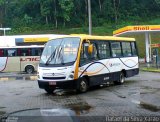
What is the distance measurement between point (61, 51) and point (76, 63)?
91 centimetres

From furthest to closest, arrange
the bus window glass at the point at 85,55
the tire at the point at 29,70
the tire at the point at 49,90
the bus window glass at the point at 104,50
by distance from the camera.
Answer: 1. the tire at the point at 29,70
2. the bus window glass at the point at 104,50
3. the tire at the point at 49,90
4. the bus window glass at the point at 85,55

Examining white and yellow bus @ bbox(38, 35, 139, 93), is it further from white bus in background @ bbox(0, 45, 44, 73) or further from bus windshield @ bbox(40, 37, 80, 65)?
white bus in background @ bbox(0, 45, 44, 73)

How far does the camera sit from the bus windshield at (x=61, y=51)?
18.0 m

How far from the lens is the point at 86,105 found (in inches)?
550

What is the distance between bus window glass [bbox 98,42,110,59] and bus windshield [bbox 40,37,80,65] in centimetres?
222

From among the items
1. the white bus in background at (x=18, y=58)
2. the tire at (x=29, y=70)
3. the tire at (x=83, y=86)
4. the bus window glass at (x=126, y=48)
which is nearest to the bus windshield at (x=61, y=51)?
the tire at (x=83, y=86)

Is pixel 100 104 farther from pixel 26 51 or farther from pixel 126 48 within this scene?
pixel 26 51

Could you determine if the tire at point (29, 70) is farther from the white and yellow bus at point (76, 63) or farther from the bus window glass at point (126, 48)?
the white and yellow bus at point (76, 63)

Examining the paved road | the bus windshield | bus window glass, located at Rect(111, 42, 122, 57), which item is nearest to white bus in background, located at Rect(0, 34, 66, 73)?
bus window glass, located at Rect(111, 42, 122, 57)

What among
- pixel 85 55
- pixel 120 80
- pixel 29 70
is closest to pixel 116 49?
pixel 120 80

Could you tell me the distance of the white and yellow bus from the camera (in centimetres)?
1767

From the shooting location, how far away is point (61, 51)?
59.8ft

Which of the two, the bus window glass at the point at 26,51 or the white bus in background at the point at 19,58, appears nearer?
the white bus in background at the point at 19,58

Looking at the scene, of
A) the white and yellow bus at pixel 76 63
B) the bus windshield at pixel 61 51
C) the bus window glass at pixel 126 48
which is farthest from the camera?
the bus window glass at pixel 126 48
